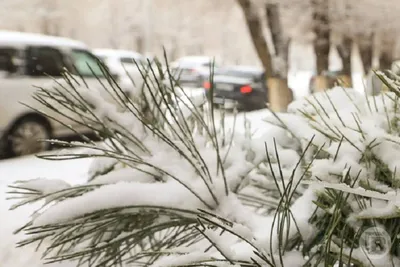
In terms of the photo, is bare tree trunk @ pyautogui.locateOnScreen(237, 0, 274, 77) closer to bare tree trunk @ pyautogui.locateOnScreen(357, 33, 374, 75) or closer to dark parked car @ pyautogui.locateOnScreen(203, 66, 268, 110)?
bare tree trunk @ pyautogui.locateOnScreen(357, 33, 374, 75)

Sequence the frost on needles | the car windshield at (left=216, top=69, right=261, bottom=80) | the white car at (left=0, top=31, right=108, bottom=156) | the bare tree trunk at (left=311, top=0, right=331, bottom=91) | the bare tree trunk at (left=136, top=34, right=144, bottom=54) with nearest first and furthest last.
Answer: the frost on needles → the white car at (left=0, top=31, right=108, bottom=156) → the bare tree trunk at (left=311, top=0, right=331, bottom=91) → the car windshield at (left=216, top=69, right=261, bottom=80) → the bare tree trunk at (left=136, top=34, right=144, bottom=54)

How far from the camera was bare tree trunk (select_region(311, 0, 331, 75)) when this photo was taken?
4.57 m

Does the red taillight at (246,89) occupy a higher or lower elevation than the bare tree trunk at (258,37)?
lower

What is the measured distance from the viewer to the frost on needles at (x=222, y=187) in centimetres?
77

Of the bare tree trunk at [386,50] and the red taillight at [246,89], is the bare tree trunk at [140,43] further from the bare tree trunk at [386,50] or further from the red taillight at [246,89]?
the bare tree trunk at [386,50]

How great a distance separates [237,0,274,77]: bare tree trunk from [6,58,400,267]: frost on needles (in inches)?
151

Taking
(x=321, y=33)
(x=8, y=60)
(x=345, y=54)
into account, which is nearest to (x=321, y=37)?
(x=321, y=33)

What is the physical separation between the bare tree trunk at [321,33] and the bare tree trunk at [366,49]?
1.39 feet

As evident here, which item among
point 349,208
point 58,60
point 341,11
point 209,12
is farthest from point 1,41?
point 349,208

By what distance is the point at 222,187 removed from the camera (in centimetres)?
95

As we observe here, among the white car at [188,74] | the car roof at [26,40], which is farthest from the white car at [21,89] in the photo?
Result: the white car at [188,74]

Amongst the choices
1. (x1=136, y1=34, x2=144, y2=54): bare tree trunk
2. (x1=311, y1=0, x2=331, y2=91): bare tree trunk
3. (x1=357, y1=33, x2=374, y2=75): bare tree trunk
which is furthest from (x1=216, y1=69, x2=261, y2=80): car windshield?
(x1=136, y1=34, x2=144, y2=54): bare tree trunk

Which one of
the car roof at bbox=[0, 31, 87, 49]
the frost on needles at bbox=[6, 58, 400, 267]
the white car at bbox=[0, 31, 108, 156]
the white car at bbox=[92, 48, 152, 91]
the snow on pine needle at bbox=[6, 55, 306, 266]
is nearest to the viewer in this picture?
the frost on needles at bbox=[6, 58, 400, 267]

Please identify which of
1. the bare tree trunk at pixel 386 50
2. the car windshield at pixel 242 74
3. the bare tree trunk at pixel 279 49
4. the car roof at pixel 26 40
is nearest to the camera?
the car roof at pixel 26 40
